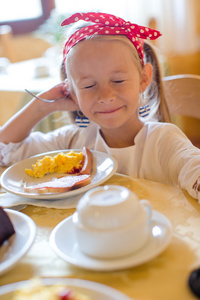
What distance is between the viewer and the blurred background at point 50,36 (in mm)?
2521

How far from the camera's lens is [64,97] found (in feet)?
4.98

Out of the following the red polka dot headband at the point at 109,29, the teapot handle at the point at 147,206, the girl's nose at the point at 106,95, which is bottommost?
the teapot handle at the point at 147,206

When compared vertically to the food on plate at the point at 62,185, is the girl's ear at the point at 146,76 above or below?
above

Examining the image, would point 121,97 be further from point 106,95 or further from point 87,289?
point 87,289

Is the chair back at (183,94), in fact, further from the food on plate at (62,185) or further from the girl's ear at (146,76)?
the food on plate at (62,185)

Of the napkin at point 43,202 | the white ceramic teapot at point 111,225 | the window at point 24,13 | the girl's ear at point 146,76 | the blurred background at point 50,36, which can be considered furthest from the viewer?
the window at point 24,13

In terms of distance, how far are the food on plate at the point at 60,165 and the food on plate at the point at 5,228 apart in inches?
15.7

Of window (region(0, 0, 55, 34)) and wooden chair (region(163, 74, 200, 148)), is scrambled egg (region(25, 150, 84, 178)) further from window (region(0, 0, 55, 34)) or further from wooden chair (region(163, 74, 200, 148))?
window (region(0, 0, 55, 34))

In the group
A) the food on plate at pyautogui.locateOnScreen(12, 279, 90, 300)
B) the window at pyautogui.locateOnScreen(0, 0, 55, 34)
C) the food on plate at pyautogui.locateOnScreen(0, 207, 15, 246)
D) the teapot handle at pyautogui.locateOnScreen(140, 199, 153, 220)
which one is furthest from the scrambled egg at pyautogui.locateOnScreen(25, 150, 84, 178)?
the window at pyautogui.locateOnScreen(0, 0, 55, 34)

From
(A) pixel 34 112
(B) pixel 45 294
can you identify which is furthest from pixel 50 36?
(B) pixel 45 294

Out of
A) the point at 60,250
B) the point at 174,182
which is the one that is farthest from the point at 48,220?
the point at 174,182

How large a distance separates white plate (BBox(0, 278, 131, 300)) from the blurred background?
3.46 ft

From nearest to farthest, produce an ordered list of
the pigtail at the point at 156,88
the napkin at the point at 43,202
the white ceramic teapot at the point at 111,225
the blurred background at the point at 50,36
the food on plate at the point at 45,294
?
the food on plate at the point at 45,294, the white ceramic teapot at the point at 111,225, the napkin at the point at 43,202, the pigtail at the point at 156,88, the blurred background at the point at 50,36

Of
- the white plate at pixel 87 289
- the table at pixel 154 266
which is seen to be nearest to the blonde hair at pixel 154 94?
the table at pixel 154 266
